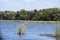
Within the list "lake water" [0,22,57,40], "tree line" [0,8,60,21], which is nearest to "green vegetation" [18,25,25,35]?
"lake water" [0,22,57,40]

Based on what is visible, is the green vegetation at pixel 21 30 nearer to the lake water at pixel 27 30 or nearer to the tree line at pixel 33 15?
the lake water at pixel 27 30

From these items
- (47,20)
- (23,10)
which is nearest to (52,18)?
(47,20)

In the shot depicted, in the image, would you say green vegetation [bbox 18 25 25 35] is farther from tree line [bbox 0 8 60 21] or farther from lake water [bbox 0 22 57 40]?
tree line [bbox 0 8 60 21]

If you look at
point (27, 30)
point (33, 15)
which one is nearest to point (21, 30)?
point (27, 30)

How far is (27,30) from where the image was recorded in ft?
11.3

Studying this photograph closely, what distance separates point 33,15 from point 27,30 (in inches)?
13.5

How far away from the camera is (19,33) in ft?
11.0

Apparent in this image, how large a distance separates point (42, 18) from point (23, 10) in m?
0.34

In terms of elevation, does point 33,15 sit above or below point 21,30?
above

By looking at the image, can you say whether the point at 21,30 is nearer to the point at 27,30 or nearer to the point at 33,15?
the point at 27,30

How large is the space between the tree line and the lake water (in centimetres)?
11

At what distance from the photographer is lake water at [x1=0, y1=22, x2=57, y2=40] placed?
3.29 meters

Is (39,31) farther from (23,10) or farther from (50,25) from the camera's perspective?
(23,10)

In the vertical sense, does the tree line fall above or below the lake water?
above
